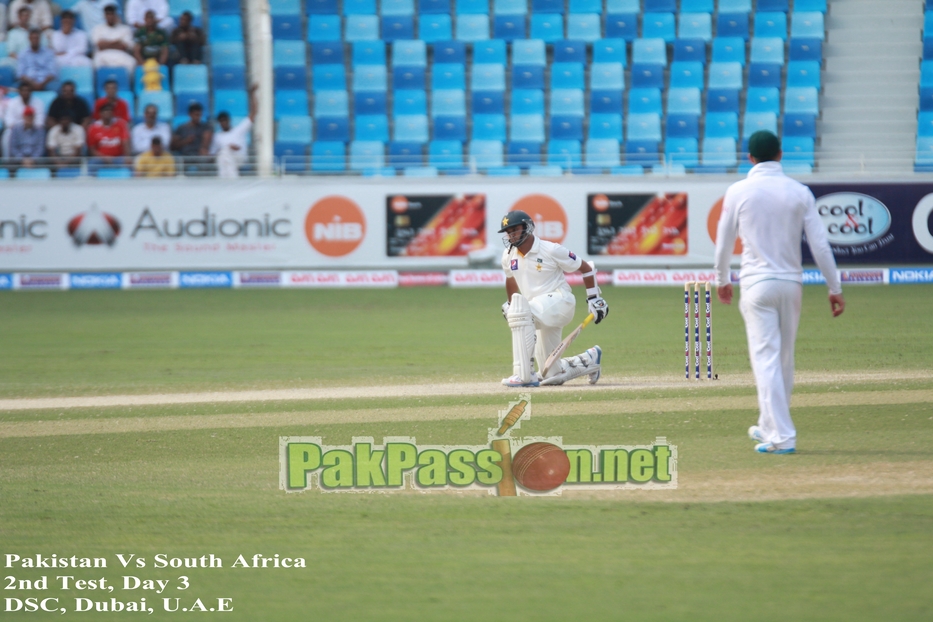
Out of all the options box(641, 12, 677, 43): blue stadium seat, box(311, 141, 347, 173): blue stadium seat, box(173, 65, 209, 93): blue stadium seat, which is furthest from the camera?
box(641, 12, 677, 43): blue stadium seat

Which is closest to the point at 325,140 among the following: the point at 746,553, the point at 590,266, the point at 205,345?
the point at 205,345

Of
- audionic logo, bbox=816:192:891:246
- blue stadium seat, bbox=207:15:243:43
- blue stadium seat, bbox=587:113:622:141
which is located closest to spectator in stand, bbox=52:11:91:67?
blue stadium seat, bbox=207:15:243:43

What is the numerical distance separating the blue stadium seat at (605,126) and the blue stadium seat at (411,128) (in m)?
3.54

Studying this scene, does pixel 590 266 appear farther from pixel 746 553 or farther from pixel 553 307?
pixel 746 553

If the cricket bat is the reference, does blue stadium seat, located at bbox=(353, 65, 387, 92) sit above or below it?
above

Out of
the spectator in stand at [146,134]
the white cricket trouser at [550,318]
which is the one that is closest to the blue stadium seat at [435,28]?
the spectator in stand at [146,134]

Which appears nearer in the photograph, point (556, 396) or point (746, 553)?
point (746, 553)

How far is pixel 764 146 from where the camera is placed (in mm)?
6531

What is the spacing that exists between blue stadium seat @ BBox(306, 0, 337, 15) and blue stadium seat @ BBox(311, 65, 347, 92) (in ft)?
5.89

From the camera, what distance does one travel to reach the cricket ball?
550 cm

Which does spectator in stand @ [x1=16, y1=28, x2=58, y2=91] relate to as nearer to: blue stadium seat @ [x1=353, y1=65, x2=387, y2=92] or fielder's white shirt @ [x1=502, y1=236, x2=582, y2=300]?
blue stadium seat @ [x1=353, y1=65, x2=387, y2=92]

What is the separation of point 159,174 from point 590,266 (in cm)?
1336

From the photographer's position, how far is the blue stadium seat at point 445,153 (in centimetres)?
2231

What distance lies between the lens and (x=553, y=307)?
379 inches
